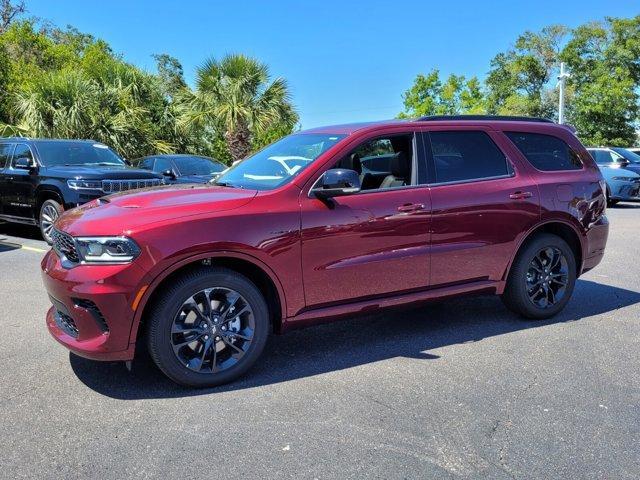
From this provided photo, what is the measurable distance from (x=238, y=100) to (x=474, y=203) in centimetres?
1442

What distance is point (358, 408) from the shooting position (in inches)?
137

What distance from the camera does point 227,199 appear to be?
3.83m

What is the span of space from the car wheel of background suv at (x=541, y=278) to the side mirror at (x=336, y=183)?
1897 millimetres

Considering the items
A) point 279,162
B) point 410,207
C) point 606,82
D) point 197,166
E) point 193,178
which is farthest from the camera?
point 606,82

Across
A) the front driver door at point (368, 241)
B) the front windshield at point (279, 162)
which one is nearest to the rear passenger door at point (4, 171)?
the front windshield at point (279, 162)

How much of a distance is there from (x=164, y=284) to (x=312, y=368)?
4.08 feet

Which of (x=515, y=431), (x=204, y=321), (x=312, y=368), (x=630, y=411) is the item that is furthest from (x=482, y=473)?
(x=204, y=321)

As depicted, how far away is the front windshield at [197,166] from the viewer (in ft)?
40.0

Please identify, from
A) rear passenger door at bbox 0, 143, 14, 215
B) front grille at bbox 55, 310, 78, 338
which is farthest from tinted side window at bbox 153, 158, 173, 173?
front grille at bbox 55, 310, 78, 338

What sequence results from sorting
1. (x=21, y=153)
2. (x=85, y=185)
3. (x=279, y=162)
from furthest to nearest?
1. (x=21, y=153)
2. (x=85, y=185)
3. (x=279, y=162)

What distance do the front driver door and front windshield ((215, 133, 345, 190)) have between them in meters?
0.25

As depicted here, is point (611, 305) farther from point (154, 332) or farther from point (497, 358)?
point (154, 332)

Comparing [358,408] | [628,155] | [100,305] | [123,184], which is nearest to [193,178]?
[123,184]

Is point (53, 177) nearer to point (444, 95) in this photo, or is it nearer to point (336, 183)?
point (336, 183)
